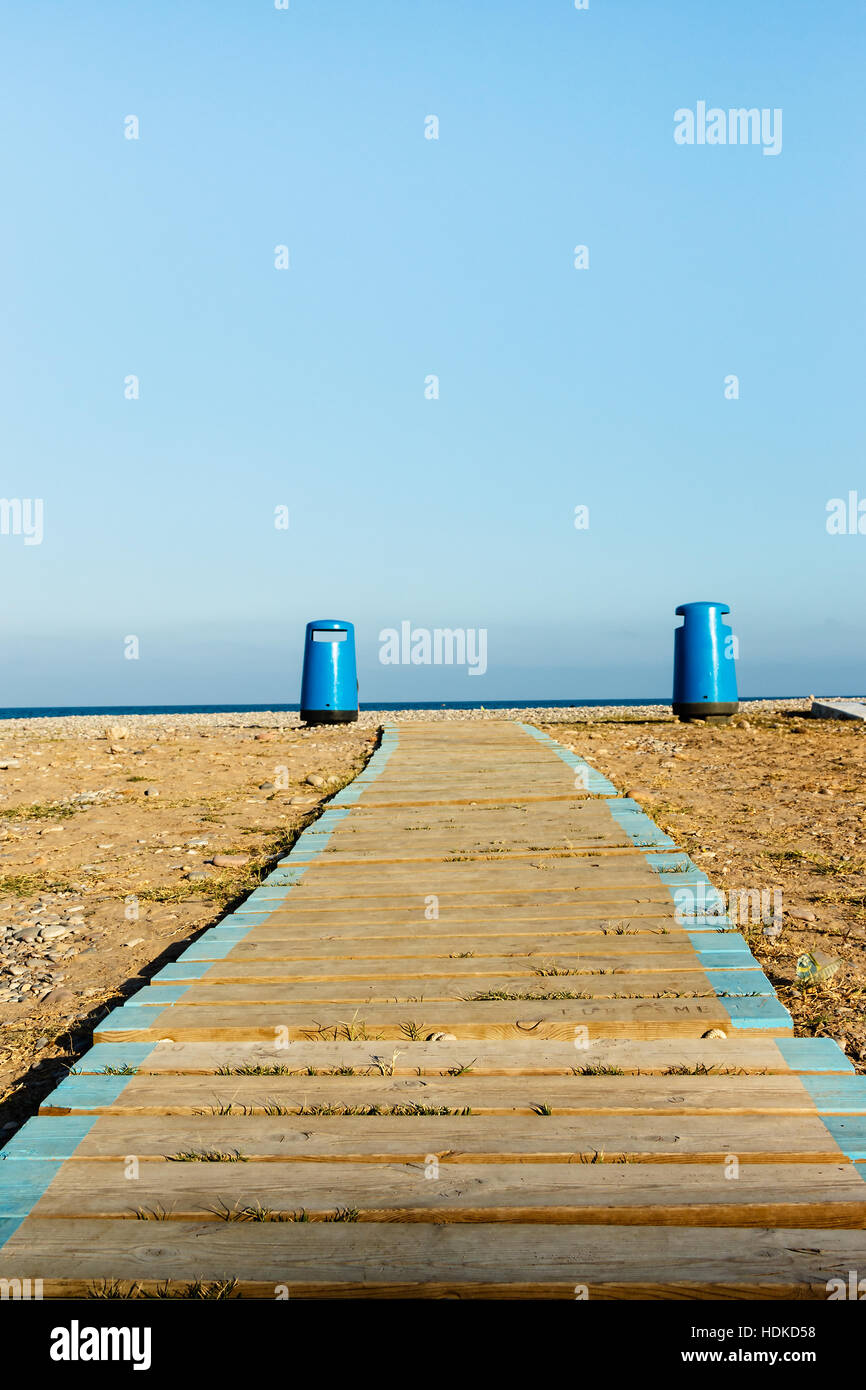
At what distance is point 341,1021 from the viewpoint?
3057mm

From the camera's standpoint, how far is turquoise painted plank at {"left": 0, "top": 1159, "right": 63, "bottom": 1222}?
7.04ft

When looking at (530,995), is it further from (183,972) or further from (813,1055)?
(183,972)

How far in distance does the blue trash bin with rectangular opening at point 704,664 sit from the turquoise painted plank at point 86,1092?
11248mm

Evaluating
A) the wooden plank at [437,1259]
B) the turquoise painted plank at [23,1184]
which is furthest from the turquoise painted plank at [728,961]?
the turquoise painted plank at [23,1184]

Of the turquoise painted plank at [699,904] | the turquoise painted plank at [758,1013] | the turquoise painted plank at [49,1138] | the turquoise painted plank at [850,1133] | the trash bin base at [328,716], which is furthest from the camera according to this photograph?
the trash bin base at [328,716]

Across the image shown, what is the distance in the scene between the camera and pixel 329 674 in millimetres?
14414

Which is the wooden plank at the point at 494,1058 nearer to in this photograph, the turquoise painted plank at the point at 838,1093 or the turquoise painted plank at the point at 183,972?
the turquoise painted plank at the point at 838,1093

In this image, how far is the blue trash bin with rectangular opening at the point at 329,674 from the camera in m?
14.3

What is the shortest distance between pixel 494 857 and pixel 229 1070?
2564mm

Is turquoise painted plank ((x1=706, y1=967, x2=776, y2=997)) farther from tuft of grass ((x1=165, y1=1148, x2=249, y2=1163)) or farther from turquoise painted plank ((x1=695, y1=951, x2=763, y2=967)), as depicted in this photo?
tuft of grass ((x1=165, y1=1148, x2=249, y2=1163))

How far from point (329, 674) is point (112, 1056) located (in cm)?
1162

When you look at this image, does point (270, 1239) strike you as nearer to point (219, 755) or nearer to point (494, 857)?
point (494, 857)
